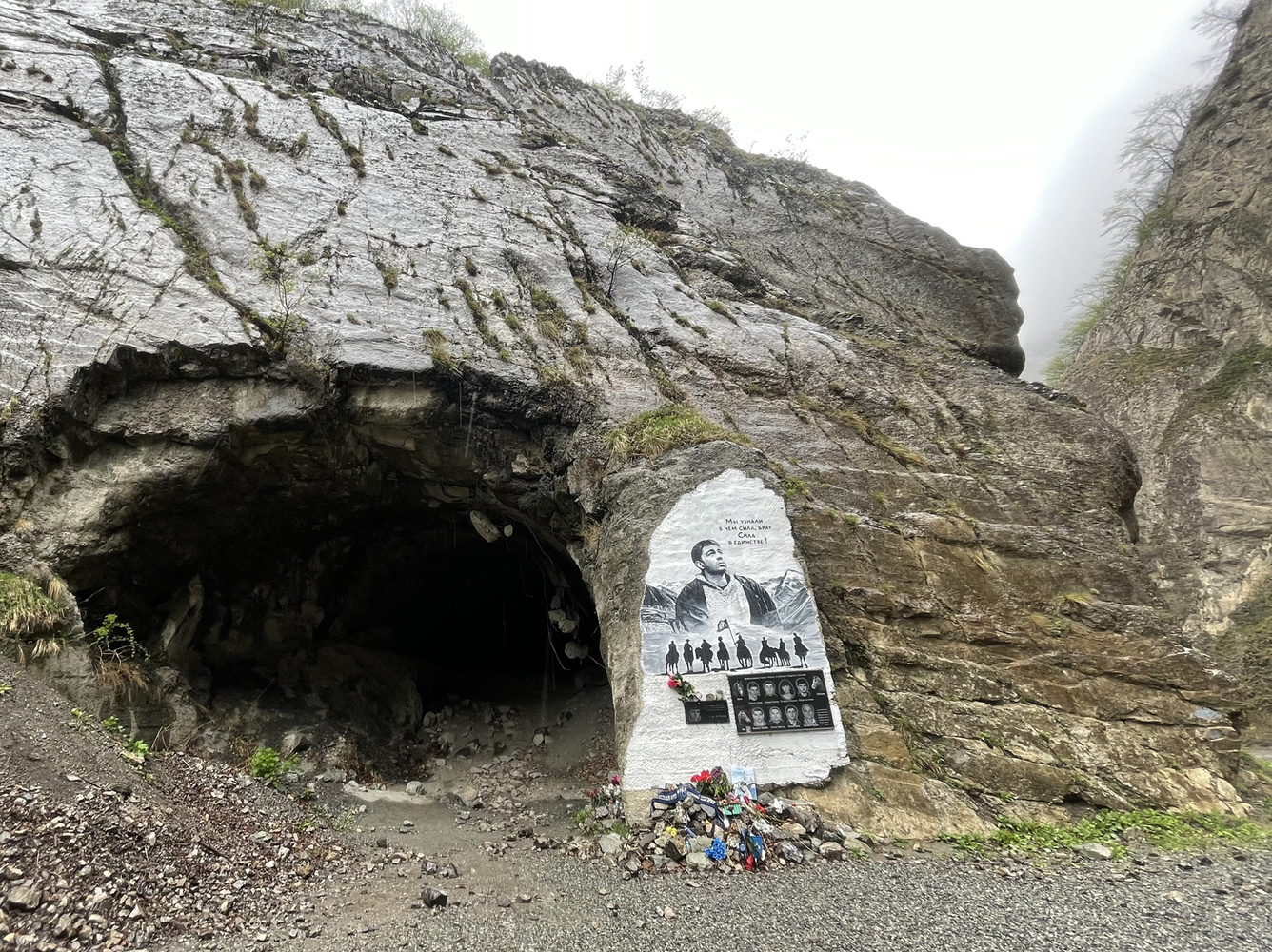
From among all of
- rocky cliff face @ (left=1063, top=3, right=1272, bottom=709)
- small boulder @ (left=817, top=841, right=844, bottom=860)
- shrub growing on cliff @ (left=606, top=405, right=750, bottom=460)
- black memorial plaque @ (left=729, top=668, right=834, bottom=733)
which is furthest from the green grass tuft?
rocky cliff face @ (left=1063, top=3, right=1272, bottom=709)

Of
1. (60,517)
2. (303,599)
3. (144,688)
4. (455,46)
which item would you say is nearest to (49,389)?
(60,517)

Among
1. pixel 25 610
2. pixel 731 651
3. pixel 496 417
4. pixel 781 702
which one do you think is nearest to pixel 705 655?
pixel 731 651

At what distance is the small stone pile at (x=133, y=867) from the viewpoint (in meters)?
3.55

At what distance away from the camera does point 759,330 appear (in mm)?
11148

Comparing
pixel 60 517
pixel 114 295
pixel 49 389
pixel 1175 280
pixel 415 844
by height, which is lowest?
pixel 415 844

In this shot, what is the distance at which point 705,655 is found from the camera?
21.1ft

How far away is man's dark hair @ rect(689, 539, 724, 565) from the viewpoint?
22.7ft

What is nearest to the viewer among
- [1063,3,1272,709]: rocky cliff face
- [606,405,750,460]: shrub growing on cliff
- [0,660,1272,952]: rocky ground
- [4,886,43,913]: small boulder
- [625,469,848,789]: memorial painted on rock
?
[4,886,43,913]: small boulder

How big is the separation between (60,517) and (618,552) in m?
5.94

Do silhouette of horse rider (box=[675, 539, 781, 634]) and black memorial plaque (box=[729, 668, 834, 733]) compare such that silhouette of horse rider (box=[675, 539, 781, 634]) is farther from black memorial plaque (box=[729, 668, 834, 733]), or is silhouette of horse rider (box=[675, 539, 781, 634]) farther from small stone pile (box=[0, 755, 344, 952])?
small stone pile (box=[0, 755, 344, 952])

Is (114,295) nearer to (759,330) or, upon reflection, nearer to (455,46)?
(759,330)

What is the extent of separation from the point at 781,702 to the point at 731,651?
Result: 2.18ft

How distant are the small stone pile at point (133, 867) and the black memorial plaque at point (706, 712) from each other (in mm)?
3265

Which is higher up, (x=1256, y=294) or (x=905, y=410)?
(x=1256, y=294)
